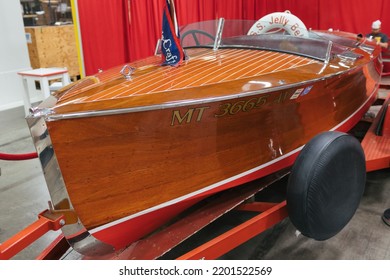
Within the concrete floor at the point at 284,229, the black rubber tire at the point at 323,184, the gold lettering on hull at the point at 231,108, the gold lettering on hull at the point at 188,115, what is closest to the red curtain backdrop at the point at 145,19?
the concrete floor at the point at 284,229

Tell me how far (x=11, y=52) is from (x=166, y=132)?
210 inches

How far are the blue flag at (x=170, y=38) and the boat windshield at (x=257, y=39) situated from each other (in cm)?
67

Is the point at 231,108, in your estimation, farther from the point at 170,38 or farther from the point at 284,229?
the point at 284,229

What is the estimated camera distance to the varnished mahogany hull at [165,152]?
1.57 m

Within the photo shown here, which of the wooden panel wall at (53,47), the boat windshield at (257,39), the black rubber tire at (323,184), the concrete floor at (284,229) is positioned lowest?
the concrete floor at (284,229)

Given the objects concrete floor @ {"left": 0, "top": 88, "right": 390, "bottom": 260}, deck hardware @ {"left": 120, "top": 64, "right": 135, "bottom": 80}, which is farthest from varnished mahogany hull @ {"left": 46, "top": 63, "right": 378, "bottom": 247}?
deck hardware @ {"left": 120, "top": 64, "right": 135, "bottom": 80}

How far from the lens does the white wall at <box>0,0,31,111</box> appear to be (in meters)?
5.73

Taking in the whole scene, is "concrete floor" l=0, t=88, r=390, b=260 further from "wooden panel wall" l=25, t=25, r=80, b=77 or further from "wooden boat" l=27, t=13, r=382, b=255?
"wooden panel wall" l=25, t=25, r=80, b=77

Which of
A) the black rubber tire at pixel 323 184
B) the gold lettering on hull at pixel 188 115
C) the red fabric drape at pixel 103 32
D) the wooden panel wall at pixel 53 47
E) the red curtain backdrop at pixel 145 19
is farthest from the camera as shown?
the wooden panel wall at pixel 53 47

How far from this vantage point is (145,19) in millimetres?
6285

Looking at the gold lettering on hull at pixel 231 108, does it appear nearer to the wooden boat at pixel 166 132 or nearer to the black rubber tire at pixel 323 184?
the wooden boat at pixel 166 132

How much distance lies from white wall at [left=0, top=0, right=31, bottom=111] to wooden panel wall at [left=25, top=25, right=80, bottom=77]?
1.39 ft

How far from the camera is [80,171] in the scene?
1.58 m

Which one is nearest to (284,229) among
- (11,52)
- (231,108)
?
(231,108)
